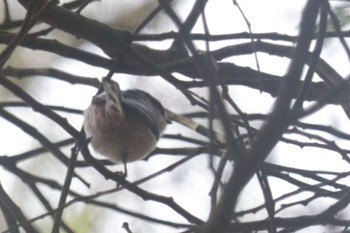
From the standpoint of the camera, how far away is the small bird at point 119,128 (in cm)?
221

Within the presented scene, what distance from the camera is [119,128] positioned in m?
2.22

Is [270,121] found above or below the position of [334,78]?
below

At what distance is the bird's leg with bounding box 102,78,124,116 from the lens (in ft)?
6.68

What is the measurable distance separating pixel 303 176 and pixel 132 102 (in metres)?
0.61

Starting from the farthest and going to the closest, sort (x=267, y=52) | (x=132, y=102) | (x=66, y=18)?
(x=132, y=102), (x=267, y=52), (x=66, y=18)

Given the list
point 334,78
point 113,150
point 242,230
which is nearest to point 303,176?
point 334,78

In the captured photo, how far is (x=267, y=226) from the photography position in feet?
4.73

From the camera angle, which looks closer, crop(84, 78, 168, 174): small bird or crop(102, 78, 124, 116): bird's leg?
crop(102, 78, 124, 116): bird's leg

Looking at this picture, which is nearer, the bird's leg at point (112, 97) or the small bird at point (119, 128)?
the bird's leg at point (112, 97)

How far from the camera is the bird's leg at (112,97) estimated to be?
2035 mm

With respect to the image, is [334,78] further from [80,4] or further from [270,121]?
[270,121]

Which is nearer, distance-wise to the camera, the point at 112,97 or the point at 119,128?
the point at 112,97

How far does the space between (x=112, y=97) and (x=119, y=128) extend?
0.15 meters

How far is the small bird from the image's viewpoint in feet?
7.23
